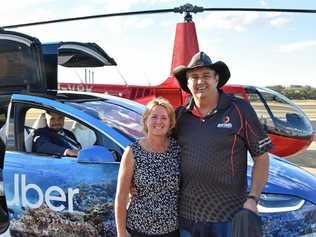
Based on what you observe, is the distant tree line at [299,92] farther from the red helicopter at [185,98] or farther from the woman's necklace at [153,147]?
the woman's necklace at [153,147]

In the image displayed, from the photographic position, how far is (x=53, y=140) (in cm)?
417

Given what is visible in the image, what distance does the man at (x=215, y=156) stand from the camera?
2.67 metres

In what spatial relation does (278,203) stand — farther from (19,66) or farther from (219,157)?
(19,66)

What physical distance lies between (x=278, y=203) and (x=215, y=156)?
0.87 metres

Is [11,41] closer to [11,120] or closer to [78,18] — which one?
[11,120]

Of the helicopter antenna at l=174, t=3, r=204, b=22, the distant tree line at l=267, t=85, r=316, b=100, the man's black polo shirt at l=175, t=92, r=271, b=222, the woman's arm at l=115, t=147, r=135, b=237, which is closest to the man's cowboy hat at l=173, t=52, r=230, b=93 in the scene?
the man's black polo shirt at l=175, t=92, r=271, b=222

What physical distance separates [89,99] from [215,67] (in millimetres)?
1801

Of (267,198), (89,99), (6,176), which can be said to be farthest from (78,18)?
(267,198)

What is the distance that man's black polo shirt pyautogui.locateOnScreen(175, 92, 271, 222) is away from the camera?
266 centimetres

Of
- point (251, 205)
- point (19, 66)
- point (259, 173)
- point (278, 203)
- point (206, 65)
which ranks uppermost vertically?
point (206, 65)

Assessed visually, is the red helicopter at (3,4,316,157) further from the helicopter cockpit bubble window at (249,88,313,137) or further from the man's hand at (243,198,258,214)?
the man's hand at (243,198,258,214)

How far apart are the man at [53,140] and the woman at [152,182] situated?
107cm

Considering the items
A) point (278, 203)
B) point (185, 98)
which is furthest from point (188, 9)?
point (278, 203)

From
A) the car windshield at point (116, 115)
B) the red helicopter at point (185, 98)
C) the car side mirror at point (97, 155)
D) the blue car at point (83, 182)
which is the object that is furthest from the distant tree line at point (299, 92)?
the car side mirror at point (97, 155)
